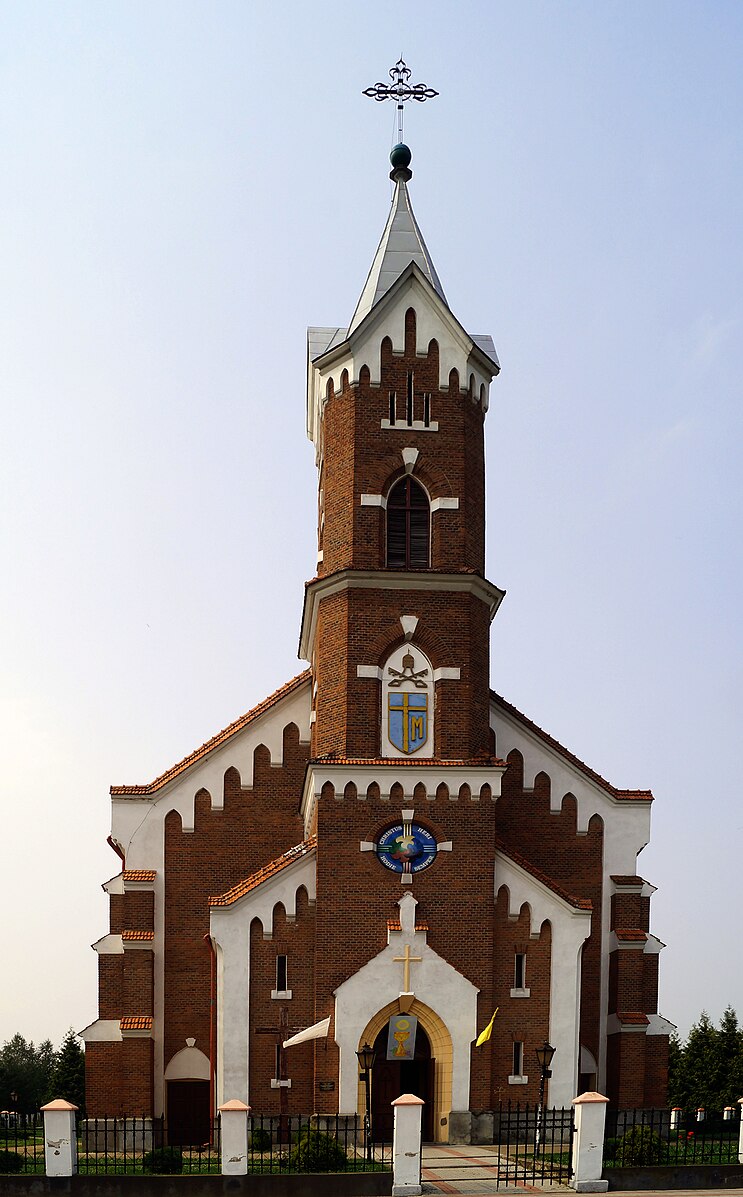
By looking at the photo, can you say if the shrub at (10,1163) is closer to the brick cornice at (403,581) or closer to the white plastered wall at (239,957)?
the white plastered wall at (239,957)

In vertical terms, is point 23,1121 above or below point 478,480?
below

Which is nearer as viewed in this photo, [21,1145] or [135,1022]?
[21,1145]

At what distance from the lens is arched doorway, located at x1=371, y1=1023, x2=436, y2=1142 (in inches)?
1172

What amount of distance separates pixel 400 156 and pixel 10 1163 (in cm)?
2284

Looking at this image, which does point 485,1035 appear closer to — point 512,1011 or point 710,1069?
point 512,1011

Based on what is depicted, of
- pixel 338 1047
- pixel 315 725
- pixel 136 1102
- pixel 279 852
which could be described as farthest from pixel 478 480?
pixel 136 1102

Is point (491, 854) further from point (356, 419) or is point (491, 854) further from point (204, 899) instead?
point (356, 419)

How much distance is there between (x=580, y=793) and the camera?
34594mm

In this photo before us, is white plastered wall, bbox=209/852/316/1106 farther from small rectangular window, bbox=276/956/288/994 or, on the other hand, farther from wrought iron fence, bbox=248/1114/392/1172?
wrought iron fence, bbox=248/1114/392/1172

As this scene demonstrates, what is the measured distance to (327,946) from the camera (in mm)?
29828

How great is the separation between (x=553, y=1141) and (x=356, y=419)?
14.6 m

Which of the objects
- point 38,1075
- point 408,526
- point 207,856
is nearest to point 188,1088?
point 207,856

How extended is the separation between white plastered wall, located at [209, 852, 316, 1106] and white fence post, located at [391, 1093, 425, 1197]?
6480 millimetres

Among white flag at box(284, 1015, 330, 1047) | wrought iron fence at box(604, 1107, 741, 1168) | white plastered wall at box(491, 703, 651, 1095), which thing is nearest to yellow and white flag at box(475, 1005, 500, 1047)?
wrought iron fence at box(604, 1107, 741, 1168)
